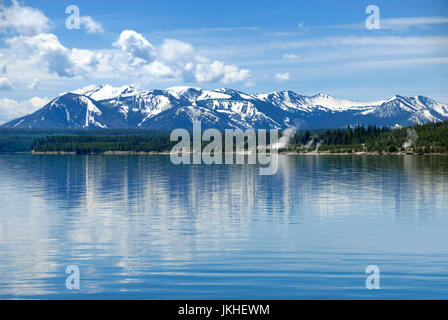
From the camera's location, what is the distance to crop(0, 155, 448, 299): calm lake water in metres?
29.1

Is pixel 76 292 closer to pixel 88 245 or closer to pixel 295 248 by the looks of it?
pixel 88 245

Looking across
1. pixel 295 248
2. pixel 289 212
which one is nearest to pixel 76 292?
pixel 295 248

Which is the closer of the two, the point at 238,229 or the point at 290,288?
the point at 290,288

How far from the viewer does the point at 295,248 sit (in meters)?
38.5

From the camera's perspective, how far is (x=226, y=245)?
39.5 metres

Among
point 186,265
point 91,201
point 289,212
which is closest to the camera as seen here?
point 186,265

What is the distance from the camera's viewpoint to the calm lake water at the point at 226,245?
29094 mm

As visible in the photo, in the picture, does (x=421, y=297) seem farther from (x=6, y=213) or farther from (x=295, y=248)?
(x=6, y=213)

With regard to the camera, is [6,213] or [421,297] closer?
[421,297]

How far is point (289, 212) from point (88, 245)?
22904 mm

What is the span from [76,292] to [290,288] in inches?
420
